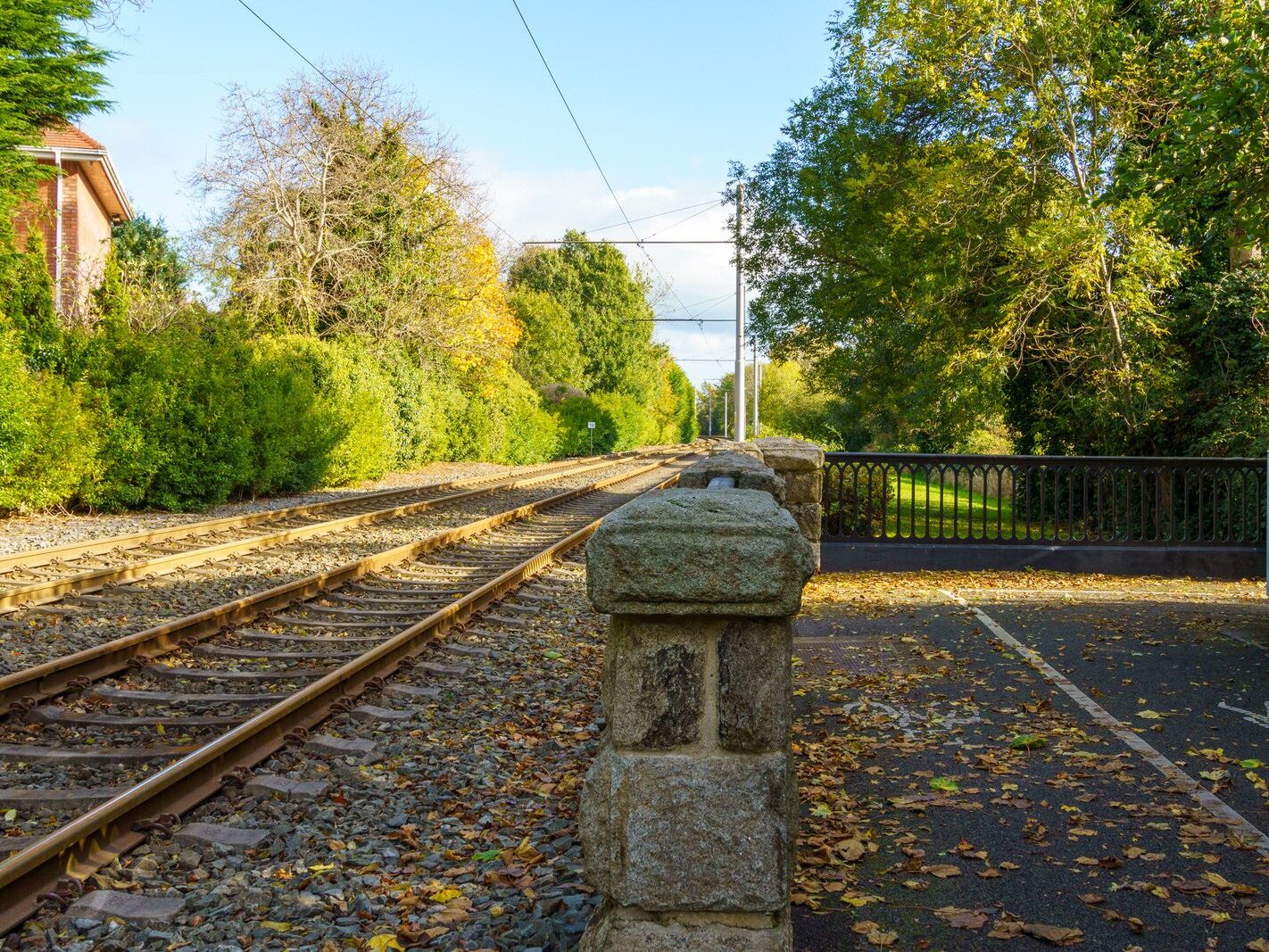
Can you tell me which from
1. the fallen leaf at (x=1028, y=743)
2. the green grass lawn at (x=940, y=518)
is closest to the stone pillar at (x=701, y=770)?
the fallen leaf at (x=1028, y=743)

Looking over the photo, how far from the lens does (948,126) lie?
1662 centimetres

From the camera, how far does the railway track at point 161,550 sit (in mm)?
9648

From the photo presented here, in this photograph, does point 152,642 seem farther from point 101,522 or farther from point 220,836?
point 101,522

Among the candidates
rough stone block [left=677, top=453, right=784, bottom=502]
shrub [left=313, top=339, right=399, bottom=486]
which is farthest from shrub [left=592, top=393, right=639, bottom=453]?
rough stone block [left=677, top=453, right=784, bottom=502]

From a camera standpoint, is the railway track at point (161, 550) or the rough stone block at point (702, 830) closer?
the rough stone block at point (702, 830)

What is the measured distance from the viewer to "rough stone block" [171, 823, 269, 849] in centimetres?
429

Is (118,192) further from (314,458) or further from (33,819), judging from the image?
(33,819)

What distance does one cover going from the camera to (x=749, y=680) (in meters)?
2.60

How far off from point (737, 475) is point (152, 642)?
4324 millimetres

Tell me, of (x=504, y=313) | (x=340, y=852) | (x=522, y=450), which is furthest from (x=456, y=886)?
(x=504, y=313)

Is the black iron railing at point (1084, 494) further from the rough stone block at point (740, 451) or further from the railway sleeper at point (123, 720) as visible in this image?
the railway sleeper at point (123, 720)

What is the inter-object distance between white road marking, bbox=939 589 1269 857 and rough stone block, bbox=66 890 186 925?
3.99 meters

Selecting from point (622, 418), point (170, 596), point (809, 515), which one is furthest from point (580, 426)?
point (170, 596)

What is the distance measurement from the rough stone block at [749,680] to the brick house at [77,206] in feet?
85.6
